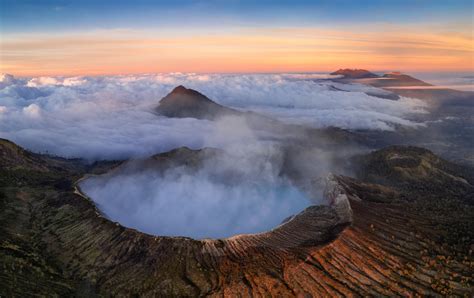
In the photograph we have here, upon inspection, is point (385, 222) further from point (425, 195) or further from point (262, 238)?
point (425, 195)

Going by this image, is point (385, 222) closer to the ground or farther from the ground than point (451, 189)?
farther from the ground

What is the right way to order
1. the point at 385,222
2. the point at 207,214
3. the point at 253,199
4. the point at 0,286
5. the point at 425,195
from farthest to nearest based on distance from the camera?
the point at 425,195 < the point at 253,199 < the point at 207,214 < the point at 385,222 < the point at 0,286

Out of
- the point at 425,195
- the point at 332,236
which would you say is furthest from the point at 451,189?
the point at 332,236

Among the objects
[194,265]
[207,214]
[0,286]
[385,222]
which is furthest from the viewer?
[207,214]

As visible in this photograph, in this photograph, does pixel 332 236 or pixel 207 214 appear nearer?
pixel 332 236

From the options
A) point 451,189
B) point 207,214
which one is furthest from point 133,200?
point 451,189

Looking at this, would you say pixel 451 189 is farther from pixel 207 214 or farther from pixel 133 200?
pixel 133 200
